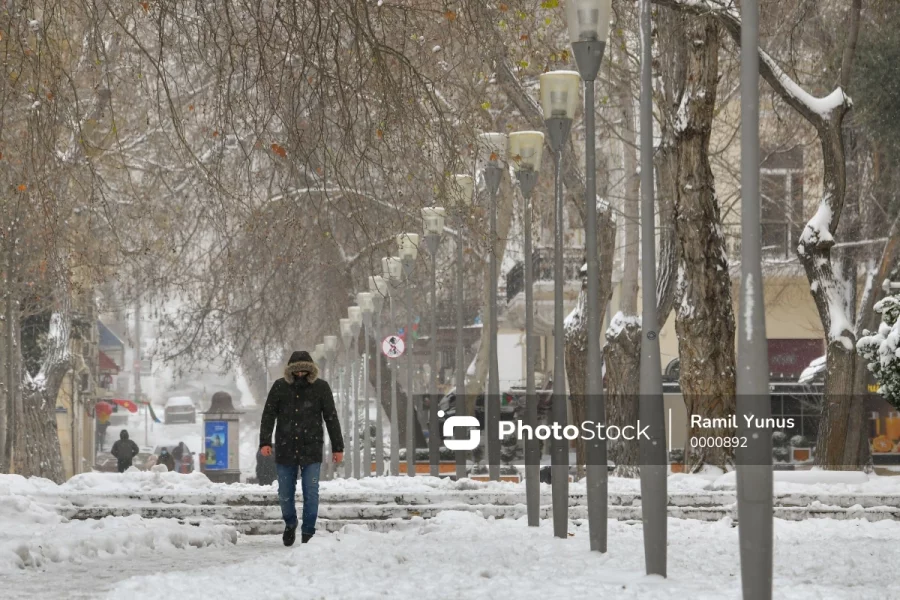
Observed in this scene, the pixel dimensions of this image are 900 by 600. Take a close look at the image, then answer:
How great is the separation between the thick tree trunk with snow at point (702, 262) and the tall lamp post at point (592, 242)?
23.7 feet

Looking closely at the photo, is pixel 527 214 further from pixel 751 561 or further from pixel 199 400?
pixel 199 400

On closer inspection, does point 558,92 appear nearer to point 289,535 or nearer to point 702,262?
point 289,535

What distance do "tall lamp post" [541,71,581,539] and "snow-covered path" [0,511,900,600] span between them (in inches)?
15.5

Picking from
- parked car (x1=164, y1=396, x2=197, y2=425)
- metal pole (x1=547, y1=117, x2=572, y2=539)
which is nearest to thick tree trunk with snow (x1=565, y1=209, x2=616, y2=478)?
metal pole (x1=547, y1=117, x2=572, y2=539)

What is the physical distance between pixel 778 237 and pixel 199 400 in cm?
8817

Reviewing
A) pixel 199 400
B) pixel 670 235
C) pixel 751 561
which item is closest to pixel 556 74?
pixel 751 561

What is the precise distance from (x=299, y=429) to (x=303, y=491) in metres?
0.55

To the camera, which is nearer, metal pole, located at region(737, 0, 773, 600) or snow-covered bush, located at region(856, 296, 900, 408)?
metal pole, located at region(737, 0, 773, 600)

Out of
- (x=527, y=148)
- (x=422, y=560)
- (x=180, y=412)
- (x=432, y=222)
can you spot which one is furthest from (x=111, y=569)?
(x=180, y=412)

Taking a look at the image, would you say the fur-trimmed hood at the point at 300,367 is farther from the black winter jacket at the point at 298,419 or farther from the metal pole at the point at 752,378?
the metal pole at the point at 752,378

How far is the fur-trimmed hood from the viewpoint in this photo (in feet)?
46.2

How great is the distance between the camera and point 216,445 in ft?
135

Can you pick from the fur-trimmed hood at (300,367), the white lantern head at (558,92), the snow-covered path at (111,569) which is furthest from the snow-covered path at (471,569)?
the white lantern head at (558,92)

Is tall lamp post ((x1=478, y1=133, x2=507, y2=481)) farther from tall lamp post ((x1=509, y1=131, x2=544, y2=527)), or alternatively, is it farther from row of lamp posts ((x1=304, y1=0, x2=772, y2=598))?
tall lamp post ((x1=509, y1=131, x2=544, y2=527))
